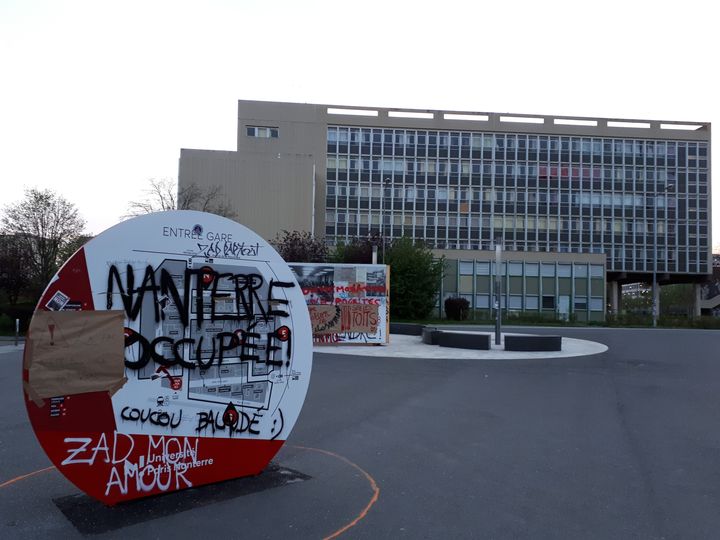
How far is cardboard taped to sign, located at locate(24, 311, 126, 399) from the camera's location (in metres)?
4.31

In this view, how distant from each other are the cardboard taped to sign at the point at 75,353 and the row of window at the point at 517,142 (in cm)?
6231

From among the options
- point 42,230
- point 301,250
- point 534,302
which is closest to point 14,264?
point 42,230

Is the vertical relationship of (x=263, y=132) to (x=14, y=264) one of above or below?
above

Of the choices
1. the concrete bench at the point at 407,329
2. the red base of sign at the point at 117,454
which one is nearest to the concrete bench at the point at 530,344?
the concrete bench at the point at 407,329

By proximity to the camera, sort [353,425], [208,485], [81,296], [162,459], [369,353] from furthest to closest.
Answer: [369,353], [353,425], [208,485], [162,459], [81,296]

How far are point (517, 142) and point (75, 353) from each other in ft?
220

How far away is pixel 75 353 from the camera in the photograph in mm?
4473

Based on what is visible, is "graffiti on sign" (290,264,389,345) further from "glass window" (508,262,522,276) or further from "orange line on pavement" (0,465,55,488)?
"glass window" (508,262,522,276)

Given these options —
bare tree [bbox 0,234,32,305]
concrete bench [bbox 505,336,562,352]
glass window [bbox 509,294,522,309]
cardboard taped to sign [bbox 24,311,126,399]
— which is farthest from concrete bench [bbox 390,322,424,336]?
glass window [bbox 509,294,522,309]

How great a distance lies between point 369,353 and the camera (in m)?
19.7

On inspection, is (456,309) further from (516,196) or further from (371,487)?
(371,487)

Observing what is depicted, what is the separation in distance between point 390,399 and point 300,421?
101 inches

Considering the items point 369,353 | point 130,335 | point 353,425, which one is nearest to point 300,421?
point 353,425

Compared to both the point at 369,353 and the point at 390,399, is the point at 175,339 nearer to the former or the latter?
the point at 390,399
